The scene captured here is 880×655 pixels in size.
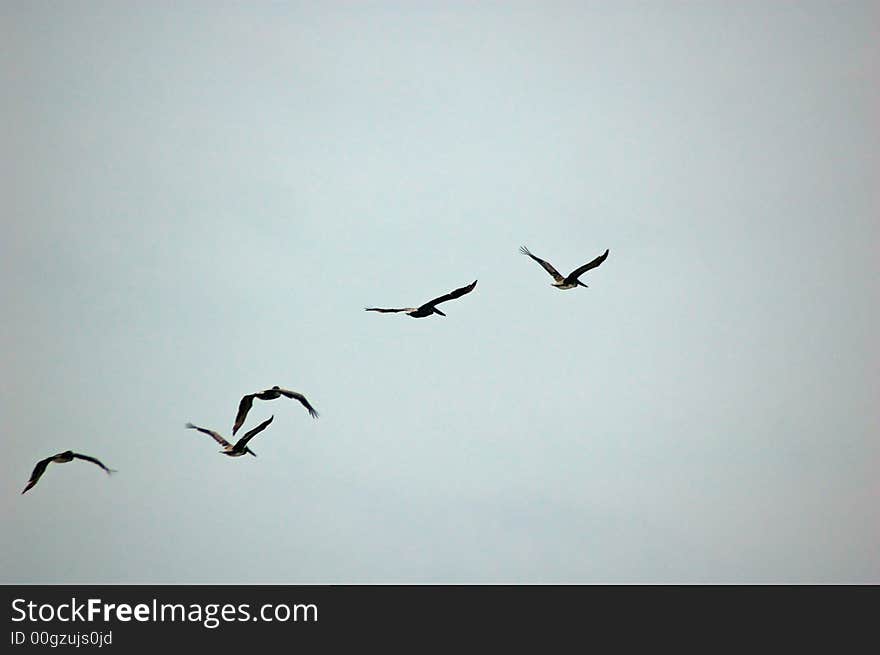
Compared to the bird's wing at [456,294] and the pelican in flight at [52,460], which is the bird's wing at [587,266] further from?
the pelican in flight at [52,460]

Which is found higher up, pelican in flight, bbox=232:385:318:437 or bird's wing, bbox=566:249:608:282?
bird's wing, bbox=566:249:608:282

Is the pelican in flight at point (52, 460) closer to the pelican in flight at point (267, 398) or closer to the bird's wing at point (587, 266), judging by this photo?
the pelican in flight at point (267, 398)

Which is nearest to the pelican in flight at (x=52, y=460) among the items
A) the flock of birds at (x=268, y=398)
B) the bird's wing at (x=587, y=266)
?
the flock of birds at (x=268, y=398)

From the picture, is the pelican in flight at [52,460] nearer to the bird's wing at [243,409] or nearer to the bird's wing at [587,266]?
the bird's wing at [243,409]

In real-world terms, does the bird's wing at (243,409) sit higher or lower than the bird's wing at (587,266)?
lower

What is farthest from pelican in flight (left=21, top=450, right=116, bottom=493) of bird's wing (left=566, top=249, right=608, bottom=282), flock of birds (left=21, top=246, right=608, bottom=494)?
bird's wing (left=566, top=249, right=608, bottom=282)

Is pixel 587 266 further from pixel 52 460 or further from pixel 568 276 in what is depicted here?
pixel 52 460

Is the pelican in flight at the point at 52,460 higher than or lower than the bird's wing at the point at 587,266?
lower

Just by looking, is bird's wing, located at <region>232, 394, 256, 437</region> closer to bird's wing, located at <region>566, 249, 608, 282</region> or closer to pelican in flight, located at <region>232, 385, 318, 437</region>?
pelican in flight, located at <region>232, 385, 318, 437</region>

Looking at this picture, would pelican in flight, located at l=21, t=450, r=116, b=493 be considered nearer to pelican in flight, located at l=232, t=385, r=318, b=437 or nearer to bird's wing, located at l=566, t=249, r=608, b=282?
pelican in flight, located at l=232, t=385, r=318, b=437

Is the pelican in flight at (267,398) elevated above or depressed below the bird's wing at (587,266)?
below
